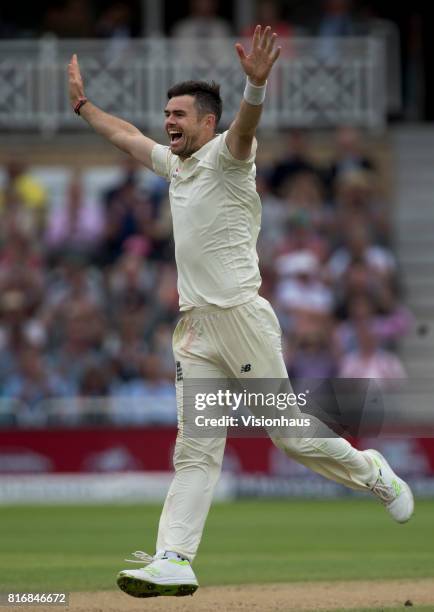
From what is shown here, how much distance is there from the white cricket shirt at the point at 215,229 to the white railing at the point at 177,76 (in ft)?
36.9

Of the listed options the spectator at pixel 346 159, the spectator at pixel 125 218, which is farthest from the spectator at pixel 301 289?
the spectator at pixel 125 218

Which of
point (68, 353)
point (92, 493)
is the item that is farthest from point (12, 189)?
point (92, 493)

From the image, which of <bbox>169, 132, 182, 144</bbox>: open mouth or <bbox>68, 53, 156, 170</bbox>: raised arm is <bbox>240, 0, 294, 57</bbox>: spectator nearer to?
<bbox>68, 53, 156, 170</bbox>: raised arm

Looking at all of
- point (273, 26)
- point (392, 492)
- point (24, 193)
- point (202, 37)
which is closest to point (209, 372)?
point (392, 492)

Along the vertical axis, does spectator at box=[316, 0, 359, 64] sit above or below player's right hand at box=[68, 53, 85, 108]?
above

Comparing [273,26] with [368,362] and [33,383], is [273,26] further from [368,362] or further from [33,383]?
[33,383]

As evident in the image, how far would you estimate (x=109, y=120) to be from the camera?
8492 mm

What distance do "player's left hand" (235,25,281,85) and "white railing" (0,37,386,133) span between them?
11.6 m

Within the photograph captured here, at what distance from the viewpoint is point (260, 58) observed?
7188 mm

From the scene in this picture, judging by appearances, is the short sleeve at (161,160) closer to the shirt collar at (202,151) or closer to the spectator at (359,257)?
the shirt collar at (202,151)

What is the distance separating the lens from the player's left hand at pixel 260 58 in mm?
7156

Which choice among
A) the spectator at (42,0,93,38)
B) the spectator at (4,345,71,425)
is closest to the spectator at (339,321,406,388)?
the spectator at (4,345,71,425)

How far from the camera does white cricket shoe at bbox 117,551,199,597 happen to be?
724cm

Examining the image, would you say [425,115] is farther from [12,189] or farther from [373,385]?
[373,385]
